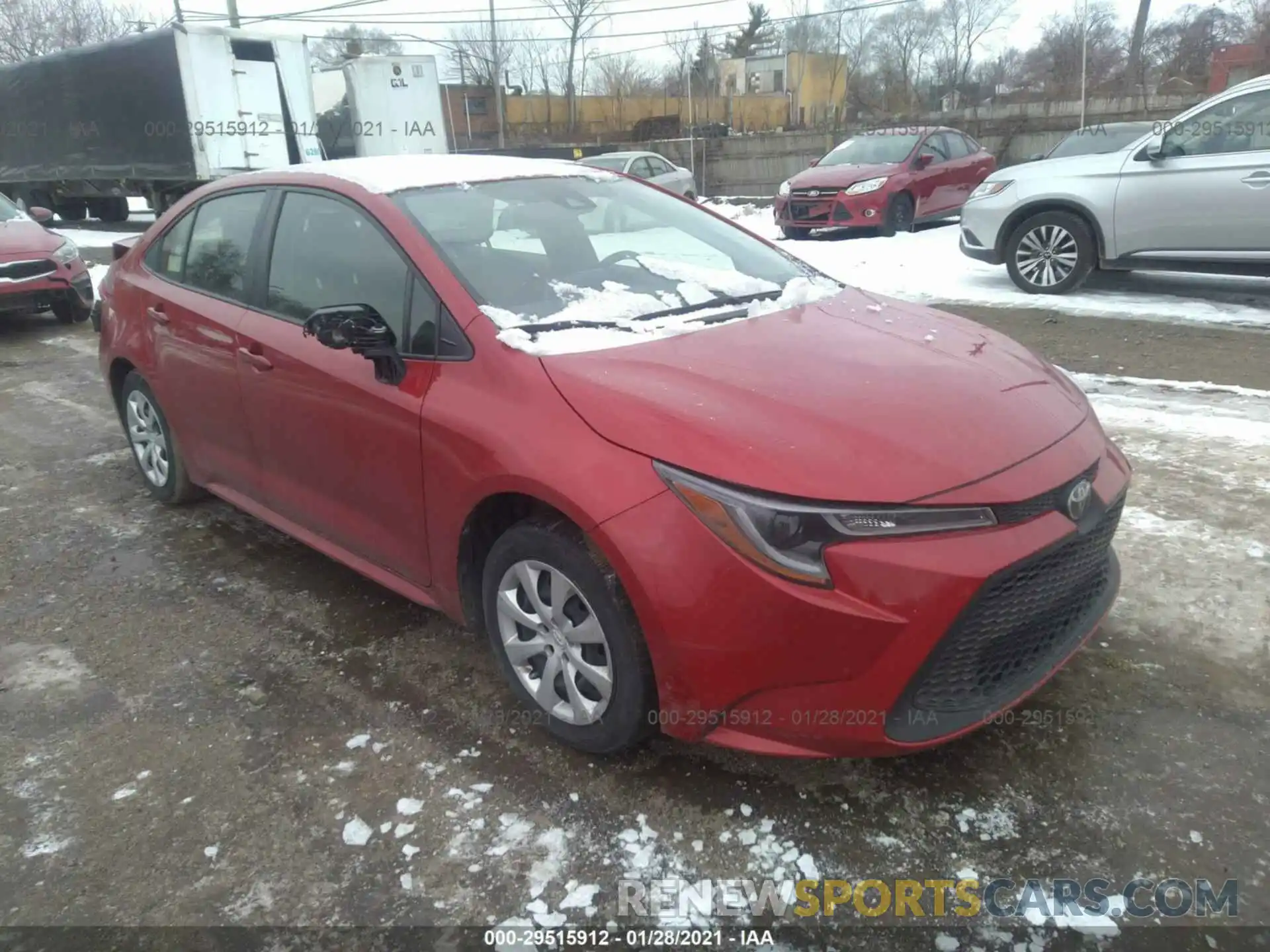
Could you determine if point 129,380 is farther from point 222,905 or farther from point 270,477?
point 222,905

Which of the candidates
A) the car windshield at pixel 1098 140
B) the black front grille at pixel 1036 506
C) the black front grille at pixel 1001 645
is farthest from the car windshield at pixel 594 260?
the car windshield at pixel 1098 140

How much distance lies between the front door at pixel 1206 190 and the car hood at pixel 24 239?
996 cm

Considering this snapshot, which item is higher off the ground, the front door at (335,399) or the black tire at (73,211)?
the black tire at (73,211)

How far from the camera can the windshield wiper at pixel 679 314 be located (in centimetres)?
272

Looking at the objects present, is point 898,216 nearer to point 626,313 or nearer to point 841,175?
point 841,175

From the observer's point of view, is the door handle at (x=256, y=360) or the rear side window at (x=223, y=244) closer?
the door handle at (x=256, y=360)

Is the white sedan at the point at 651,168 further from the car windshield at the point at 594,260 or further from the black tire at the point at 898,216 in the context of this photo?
the car windshield at the point at 594,260

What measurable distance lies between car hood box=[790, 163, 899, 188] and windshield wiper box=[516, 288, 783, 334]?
1010cm

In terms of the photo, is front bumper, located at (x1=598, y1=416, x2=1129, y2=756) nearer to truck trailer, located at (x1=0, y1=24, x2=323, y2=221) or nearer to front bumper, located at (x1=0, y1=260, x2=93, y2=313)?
front bumper, located at (x1=0, y1=260, x2=93, y2=313)

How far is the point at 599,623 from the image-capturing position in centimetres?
235

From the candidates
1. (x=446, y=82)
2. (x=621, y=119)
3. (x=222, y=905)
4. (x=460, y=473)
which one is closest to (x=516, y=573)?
(x=460, y=473)

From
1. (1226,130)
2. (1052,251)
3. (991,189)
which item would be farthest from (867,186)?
(1226,130)

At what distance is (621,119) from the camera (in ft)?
154

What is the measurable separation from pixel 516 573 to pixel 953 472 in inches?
47.3
